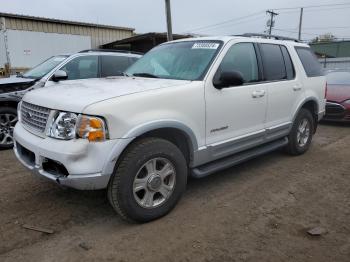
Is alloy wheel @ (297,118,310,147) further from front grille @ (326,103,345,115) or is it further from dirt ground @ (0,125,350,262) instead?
front grille @ (326,103,345,115)

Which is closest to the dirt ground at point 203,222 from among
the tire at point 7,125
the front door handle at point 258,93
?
the front door handle at point 258,93

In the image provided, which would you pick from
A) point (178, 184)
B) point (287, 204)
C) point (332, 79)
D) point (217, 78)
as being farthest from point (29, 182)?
point (332, 79)

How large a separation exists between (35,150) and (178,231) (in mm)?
1572

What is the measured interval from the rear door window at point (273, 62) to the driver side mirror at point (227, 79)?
3.53 feet

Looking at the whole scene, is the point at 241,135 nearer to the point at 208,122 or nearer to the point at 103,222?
the point at 208,122

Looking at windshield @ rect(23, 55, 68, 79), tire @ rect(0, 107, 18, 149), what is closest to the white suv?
tire @ rect(0, 107, 18, 149)

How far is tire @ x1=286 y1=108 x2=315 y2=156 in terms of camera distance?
5.67 metres

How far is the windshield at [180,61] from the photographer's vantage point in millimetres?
4070

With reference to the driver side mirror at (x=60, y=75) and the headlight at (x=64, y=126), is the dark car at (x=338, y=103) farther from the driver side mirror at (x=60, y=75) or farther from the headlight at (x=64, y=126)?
the headlight at (x=64, y=126)

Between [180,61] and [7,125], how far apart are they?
3.78 m

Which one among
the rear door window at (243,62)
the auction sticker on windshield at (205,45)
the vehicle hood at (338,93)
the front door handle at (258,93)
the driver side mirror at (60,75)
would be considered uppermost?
the auction sticker on windshield at (205,45)

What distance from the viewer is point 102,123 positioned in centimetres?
301

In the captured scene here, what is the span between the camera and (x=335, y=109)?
345 inches

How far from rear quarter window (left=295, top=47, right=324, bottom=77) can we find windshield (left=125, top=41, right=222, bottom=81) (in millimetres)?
2165
